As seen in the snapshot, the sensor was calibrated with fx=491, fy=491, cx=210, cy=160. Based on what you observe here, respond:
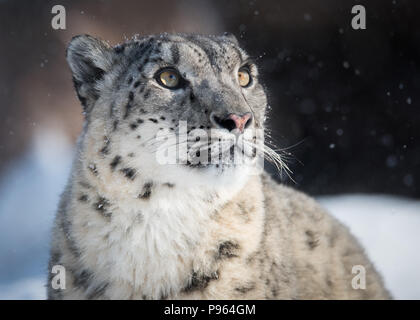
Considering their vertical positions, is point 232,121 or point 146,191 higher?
point 232,121

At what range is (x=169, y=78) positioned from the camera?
2.62 metres

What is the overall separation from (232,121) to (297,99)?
217 inches

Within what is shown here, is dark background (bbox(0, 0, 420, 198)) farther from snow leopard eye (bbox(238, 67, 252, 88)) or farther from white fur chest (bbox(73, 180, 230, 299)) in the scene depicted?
white fur chest (bbox(73, 180, 230, 299))

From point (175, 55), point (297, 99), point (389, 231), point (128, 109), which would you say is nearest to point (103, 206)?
point (128, 109)

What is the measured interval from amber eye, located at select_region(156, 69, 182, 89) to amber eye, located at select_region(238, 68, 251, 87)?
49 cm

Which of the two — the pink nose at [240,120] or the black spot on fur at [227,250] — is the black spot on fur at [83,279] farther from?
the pink nose at [240,120]

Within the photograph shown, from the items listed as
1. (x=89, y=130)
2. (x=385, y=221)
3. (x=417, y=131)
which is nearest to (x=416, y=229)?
(x=385, y=221)

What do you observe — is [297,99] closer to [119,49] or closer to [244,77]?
[244,77]

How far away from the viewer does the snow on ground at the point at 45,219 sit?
17.3 feet

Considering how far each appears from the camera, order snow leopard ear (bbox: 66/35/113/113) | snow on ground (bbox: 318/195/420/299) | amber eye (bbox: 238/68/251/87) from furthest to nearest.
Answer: snow on ground (bbox: 318/195/420/299) < amber eye (bbox: 238/68/251/87) < snow leopard ear (bbox: 66/35/113/113)

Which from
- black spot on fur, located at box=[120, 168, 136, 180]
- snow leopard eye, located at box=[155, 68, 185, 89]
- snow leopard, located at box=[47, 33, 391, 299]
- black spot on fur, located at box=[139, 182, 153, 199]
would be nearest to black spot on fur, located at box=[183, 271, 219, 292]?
snow leopard, located at box=[47, 33, 391, 299]

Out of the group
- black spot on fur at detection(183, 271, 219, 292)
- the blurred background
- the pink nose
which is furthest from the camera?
the blurred background

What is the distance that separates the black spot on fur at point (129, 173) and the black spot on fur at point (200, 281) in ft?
1.95

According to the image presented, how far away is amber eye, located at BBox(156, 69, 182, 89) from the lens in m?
2.60
